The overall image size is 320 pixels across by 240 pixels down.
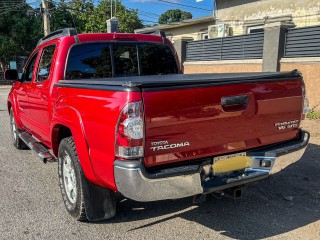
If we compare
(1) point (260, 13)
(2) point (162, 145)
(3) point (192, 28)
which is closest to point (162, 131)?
(2) point (162, 145)

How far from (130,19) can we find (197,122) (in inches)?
1350

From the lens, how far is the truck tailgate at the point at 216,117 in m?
2.81

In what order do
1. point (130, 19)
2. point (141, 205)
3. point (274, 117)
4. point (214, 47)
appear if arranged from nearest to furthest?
point (274, 117) → point (141, 205) → point (214, 47) → point (130, 19)

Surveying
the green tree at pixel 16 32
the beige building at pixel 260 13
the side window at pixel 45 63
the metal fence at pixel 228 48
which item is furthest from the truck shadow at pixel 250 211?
the green tree at pixel 16 32

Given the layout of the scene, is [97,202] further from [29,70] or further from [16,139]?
[16,139]

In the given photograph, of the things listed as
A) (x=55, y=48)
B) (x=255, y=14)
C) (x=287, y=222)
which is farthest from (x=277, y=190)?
(x=255, y=14)

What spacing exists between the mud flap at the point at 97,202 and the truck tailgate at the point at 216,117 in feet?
3.01

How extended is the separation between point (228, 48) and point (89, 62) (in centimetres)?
941

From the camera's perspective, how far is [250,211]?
4035 mm

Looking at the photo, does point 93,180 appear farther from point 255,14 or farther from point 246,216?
point 255,14

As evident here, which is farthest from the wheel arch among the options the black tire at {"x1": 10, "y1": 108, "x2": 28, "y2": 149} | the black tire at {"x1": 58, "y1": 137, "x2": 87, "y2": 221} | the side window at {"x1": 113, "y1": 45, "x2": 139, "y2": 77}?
the black tire at {"x1": 10, "y1": 108, "x2": 28, "y2": 149}

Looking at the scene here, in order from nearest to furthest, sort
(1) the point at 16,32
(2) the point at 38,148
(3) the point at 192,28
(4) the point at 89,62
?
1. (4) the point at 89,62
2. (2) the point at 38,148
3. (3) the point at 192,28
4. (1) the point at 16,32

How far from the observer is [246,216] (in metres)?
3.90

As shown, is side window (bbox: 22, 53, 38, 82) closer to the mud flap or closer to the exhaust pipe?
the mud flap
